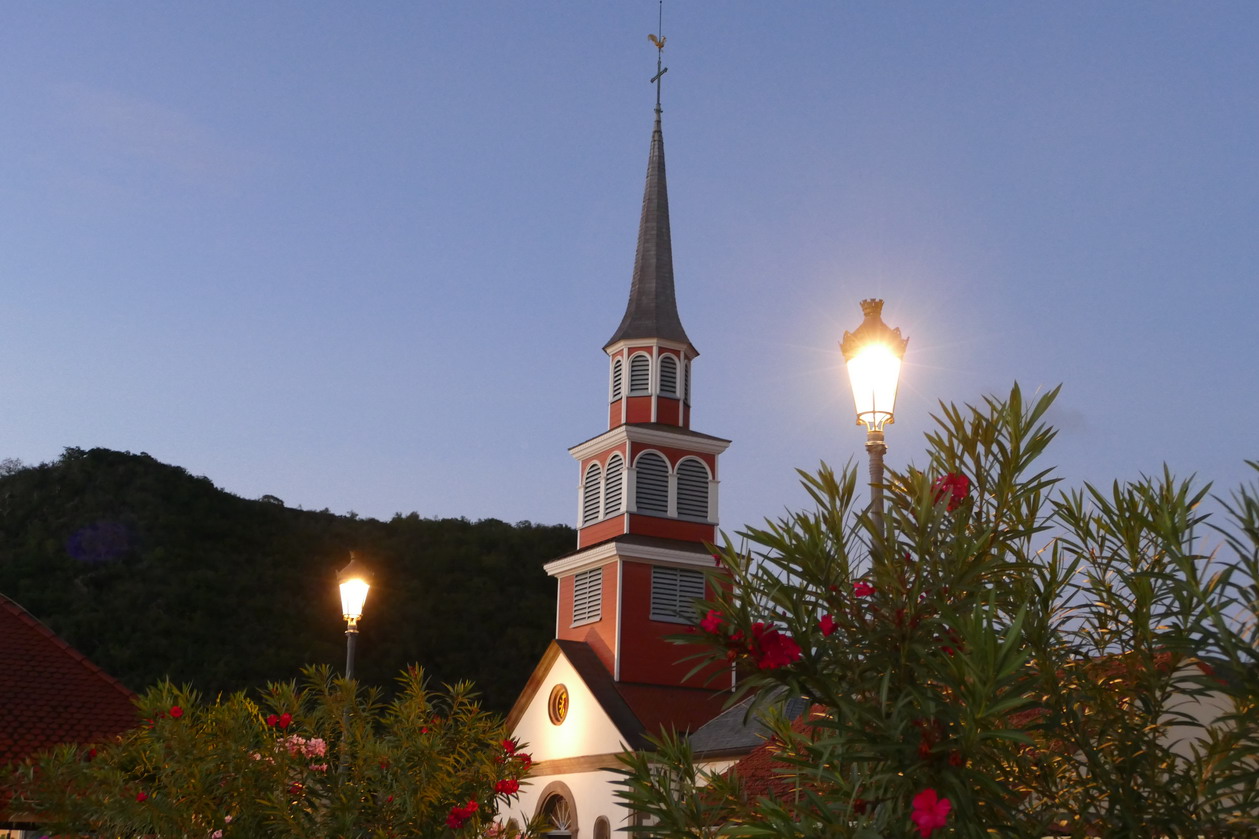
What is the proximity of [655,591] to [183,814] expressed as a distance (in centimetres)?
2393

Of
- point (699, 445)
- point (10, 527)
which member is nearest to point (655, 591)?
point (699, 445)

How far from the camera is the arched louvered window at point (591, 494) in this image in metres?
37.7

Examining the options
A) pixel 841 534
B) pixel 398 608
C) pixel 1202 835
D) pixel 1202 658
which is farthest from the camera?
pixel 398 608

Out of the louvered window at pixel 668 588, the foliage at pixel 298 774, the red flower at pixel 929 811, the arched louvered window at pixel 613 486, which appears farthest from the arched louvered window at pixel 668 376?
the red flower at pixel 929 811

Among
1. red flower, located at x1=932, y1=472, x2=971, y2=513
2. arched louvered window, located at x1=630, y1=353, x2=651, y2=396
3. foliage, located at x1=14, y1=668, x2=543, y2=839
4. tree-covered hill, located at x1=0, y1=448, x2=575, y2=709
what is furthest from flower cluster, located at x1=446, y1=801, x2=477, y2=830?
tree-covered hill, located at x1=0, y1=448, x2=575, y2=709

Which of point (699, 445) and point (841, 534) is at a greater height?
point (699, 445)

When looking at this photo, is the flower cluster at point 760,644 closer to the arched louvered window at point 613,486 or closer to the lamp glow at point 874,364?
the lamp glow at point 874,364

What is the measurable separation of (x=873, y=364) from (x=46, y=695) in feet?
54.4

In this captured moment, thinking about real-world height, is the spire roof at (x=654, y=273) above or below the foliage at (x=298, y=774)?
above

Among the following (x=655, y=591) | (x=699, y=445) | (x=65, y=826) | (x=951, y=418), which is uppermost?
(x=699, y=445)

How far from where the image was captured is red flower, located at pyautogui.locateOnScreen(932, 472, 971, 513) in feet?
20.2

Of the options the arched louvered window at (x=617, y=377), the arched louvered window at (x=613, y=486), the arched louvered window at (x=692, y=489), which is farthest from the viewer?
the arched louvered window at (x=617, y=377)

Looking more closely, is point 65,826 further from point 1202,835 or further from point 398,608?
point 398,608

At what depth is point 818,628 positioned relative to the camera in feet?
17.9
